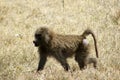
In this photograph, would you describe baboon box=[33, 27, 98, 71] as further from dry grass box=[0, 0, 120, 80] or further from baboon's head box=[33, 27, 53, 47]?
dry grass box=[0, 0, 120, 80]

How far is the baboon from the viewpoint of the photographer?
7.63 meters

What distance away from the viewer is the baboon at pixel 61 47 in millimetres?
7629

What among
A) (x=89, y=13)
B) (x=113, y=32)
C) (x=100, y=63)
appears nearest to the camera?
(x=100, y=63)

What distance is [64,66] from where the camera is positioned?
24.6ft

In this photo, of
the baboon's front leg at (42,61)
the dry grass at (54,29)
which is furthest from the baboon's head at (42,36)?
the dry grass at (54,29)

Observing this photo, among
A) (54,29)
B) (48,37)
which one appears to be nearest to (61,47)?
(48,37)

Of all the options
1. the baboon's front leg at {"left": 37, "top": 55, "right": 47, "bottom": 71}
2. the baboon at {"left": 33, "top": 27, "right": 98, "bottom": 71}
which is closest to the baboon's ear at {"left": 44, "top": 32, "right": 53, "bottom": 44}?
the baboon at {"left": 33, "top": 27, "right": 98, "bottom": 71}

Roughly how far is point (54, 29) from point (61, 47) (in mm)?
3139

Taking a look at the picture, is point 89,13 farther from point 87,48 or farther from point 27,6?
point 87,48

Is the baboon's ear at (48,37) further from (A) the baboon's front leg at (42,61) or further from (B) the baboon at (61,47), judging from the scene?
(A) the baboon's front leg at (42,61)

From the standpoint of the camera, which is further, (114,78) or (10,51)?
(10,51)

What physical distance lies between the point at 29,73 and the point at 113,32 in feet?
12.4

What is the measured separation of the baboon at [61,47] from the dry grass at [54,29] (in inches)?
7.6

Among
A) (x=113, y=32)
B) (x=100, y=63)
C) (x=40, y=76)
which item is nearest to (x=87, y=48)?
(x=100, y=63)
